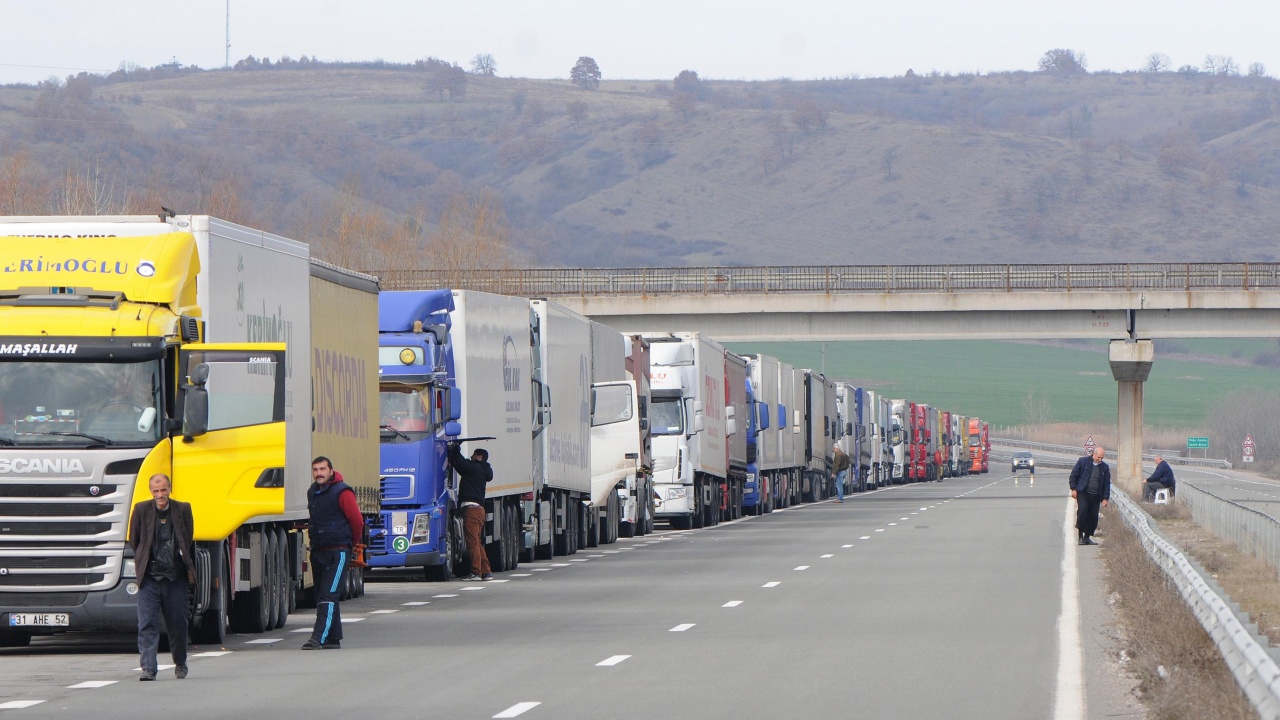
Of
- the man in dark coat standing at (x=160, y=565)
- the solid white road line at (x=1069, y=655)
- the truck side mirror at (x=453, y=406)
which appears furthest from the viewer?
the truck side mirror at (x=453, y=406)

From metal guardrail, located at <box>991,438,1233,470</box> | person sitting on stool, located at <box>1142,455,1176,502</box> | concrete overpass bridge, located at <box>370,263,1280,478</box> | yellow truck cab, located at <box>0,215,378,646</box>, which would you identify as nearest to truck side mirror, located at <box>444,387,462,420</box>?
yellow truck cab, located at <box>0,215,378,646</box>

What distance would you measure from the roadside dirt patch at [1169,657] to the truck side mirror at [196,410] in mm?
6659

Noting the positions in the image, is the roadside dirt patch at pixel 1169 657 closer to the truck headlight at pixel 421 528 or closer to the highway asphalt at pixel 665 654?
the highway asphalt at pixel 665 654

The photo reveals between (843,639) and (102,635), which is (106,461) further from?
(843,639)

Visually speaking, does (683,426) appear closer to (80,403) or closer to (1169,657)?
(80,403)

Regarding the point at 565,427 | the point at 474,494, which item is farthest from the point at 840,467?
the point at 474,494

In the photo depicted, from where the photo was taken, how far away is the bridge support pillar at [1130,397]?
69938mm

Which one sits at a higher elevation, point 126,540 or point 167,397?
point 167,397

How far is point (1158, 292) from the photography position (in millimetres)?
68875

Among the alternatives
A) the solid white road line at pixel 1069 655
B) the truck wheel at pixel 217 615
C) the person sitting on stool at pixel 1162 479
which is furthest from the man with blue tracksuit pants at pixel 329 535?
the person sitting on stool at pixel 1162 479

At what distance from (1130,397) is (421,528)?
52654 millimetres

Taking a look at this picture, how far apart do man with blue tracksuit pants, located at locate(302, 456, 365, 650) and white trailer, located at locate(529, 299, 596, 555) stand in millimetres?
12893

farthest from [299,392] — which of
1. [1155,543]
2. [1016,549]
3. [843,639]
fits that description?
[1016,549]

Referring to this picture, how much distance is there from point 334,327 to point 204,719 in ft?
28.9
